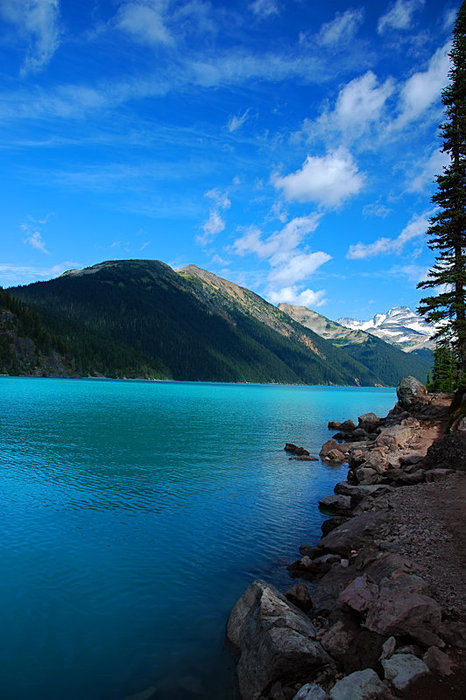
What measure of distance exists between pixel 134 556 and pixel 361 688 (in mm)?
12402

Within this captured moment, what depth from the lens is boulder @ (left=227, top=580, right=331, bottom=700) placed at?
10.4 m

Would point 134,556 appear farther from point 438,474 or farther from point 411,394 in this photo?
point 411,394

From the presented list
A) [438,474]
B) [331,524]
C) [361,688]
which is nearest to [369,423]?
[438,474]

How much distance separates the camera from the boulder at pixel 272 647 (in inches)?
411

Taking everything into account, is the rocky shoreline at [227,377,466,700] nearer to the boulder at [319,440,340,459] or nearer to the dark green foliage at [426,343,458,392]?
the boulder at [319,440,340,459]

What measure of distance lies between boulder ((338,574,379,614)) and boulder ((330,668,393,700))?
Result: 98.8 inches

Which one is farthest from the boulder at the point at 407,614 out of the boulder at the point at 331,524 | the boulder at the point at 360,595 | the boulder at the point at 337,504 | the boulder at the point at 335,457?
the boulder at the point at 335,457

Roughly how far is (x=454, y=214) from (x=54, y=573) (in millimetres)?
42905

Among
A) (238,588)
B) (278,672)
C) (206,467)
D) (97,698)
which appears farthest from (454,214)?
(97,698)

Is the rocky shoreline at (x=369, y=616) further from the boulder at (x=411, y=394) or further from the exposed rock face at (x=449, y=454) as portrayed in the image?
the boulder at (x=411, y=394)

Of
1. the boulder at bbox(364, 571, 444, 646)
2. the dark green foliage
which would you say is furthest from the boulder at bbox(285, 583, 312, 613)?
the dark green foliage

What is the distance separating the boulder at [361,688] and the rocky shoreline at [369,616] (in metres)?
0.02

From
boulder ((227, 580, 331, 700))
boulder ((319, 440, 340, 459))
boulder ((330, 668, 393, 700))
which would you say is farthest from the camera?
boulder ((319, 440, 340, 459))

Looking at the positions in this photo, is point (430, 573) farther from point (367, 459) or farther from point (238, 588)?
point (367, 459)
